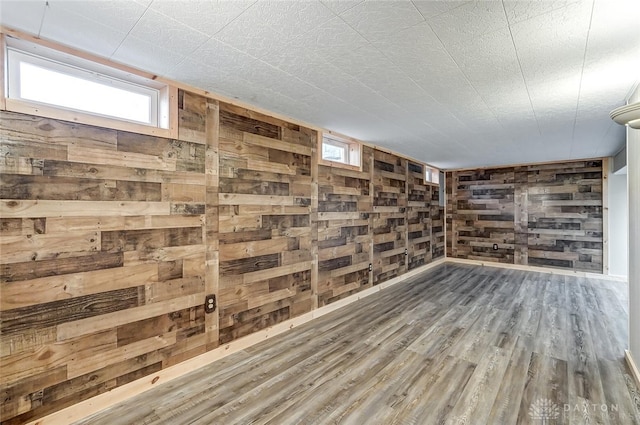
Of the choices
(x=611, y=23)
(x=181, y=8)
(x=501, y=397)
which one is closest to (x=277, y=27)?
(x=181, y=8)

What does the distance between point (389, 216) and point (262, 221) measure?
2.84 metres

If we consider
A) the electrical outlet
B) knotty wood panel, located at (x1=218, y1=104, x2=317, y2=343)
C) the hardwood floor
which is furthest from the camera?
knotty wood panel, located at (x1=218, y1=104, x2=317, y2=343)

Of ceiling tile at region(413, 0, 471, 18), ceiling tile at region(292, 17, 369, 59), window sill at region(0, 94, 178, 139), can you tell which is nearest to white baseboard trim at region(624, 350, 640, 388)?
ceiling tile at region(413, 0, 471, 18)

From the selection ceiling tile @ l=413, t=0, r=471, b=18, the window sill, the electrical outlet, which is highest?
ceiling tile @ l=413, t=0, r=471, b=18

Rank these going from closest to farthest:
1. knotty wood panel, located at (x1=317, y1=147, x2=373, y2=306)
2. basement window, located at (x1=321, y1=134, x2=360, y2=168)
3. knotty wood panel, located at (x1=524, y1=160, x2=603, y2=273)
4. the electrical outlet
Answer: the electrical outlet < knotty wood panel, located at (x1=317, y1=147, x2=373, y2=306) < basement window, located at (x1=321, y1=134, x2=360, y2=168) < knotty wood panel, located at (x1=524, y1=160, x2=603, y2=273)

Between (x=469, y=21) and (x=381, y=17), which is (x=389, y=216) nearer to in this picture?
(x=469, y=21)

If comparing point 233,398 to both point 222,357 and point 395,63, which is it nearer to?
point 222,357

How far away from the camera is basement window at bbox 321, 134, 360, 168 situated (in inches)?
159

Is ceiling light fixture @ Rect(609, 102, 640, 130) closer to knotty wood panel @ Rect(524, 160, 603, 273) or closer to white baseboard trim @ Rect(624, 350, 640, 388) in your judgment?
white baseboard trim @ Rect(624, 350, 640, 388)

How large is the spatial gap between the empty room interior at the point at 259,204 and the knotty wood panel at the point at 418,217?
207 cm

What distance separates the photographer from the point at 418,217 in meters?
A: 6.27

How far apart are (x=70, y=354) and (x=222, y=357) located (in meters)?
1.13

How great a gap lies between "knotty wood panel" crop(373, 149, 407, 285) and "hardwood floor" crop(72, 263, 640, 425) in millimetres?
1096

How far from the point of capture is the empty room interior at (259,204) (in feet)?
5.49
